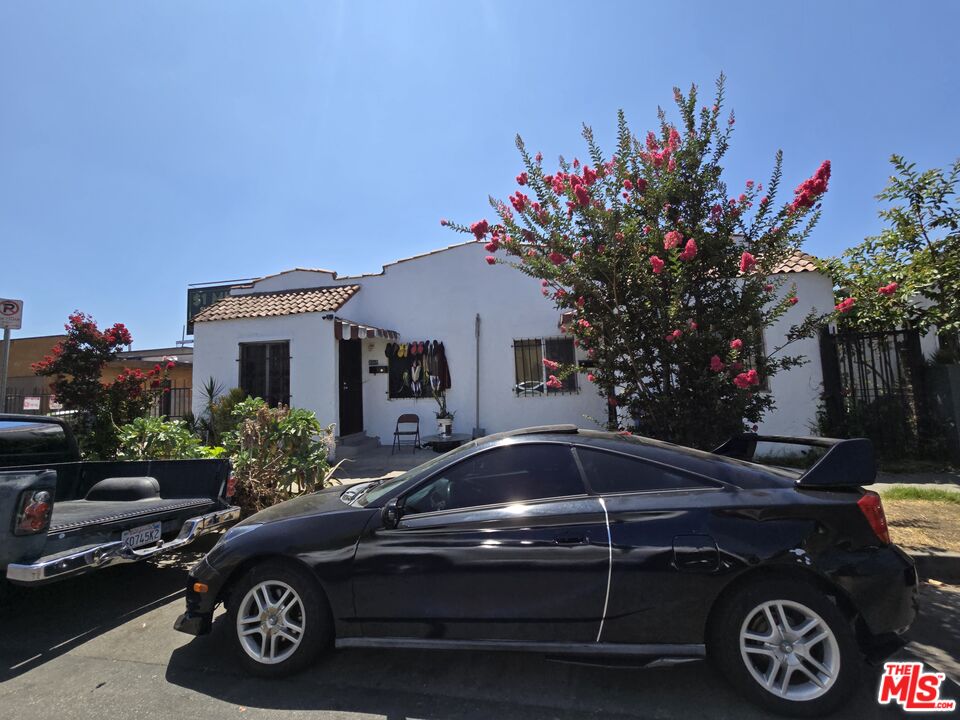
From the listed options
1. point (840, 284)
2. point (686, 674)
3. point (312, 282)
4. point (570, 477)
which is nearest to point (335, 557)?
point (570, 477)

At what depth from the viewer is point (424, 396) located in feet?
35.9

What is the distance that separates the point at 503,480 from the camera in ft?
9.50

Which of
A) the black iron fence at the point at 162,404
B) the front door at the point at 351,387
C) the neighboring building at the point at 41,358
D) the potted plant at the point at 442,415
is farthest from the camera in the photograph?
the neighboring building at the point at 41,358

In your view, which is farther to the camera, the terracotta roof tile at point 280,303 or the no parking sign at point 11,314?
the terracotta roof tile at point 280,303

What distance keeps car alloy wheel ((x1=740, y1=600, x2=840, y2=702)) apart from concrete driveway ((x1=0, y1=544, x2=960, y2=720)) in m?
0.20

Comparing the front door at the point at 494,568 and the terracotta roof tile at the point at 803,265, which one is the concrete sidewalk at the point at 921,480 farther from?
the front door at the point at 494,568

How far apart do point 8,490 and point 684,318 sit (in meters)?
5.35

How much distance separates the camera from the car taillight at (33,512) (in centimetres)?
307

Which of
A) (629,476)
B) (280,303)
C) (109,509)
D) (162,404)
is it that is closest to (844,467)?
(629,476)

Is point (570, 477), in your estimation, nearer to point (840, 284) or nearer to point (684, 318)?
point (684, 318)

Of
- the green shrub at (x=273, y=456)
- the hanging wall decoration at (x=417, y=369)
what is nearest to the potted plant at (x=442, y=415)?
the hanging wall decoration at (x=417, y=369)

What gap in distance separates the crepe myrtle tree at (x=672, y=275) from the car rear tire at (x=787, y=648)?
7.68 ft

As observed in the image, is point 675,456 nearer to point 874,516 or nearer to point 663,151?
point 874,516

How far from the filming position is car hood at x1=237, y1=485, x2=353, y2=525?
3051mm
